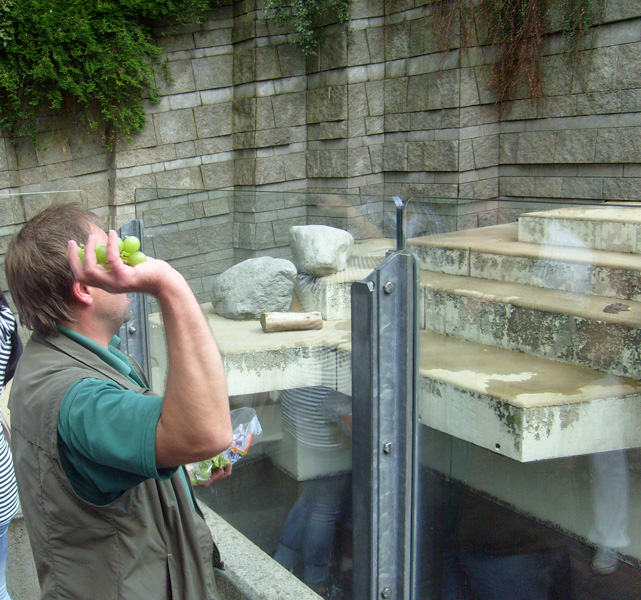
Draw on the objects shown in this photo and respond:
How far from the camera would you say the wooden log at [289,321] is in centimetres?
209

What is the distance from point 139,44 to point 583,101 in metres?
4.13

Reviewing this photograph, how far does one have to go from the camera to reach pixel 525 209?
151 cm

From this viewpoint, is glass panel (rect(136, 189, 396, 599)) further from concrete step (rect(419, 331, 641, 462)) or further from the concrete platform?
concrete step (rect(419, 331, 641, 462))

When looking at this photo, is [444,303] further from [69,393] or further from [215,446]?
[69,393]

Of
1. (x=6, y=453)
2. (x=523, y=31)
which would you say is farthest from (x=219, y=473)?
(x=523, y=31)

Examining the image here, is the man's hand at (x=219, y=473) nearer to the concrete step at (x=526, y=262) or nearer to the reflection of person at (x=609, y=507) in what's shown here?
the concrete step at (x=526, y=262)

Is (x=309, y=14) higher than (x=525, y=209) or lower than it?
higher

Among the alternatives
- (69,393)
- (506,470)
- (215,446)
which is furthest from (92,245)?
(506,470)

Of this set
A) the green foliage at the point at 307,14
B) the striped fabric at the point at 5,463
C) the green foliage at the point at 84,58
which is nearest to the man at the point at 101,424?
the striped fabric at the point at 5,463

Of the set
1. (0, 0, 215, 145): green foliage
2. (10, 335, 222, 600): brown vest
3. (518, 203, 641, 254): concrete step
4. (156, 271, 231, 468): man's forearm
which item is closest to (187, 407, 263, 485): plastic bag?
(10, 335, 222, 600): brown vest

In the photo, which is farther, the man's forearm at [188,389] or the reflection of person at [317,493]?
the reflection of person at [317,493]

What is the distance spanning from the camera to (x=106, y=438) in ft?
3.41

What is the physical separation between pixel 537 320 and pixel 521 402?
191mm

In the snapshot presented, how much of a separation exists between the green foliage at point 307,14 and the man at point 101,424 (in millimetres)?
5918
